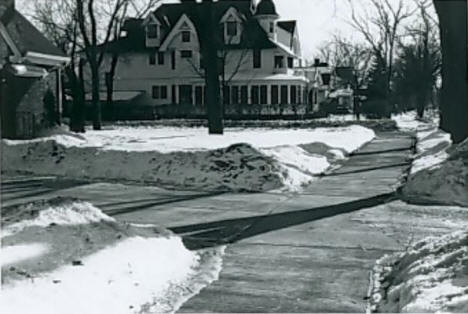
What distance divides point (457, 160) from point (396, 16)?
50214 millimetres

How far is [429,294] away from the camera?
17.1 feet

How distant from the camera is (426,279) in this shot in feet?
18.5

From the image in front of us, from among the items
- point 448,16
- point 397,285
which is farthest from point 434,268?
point 448,16

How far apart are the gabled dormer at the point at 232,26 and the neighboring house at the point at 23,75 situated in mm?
31575

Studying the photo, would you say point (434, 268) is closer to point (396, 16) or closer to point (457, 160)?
point (457, 160)

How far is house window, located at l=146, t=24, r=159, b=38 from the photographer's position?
65625 millimetres

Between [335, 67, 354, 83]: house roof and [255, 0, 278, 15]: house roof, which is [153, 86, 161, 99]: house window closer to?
[255, 0, 278, 15]: house roof

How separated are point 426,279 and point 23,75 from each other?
23434 mm

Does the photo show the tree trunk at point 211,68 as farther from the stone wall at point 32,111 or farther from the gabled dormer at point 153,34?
the gabled dormer at point 153,34

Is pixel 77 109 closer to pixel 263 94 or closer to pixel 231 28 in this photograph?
pixel 263 94

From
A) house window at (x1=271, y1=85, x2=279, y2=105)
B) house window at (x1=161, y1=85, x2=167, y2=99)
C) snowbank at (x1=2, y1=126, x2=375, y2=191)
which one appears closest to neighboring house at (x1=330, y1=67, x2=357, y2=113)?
house window at (x1=271, y1=85, x2=279, y2=105)

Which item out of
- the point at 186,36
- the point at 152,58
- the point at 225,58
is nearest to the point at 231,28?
the point at 225,58

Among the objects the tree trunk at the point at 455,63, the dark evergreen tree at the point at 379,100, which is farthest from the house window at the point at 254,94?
the tree trunk at the point at 455,63

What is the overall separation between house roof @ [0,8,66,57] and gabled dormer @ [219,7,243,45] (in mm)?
31006
